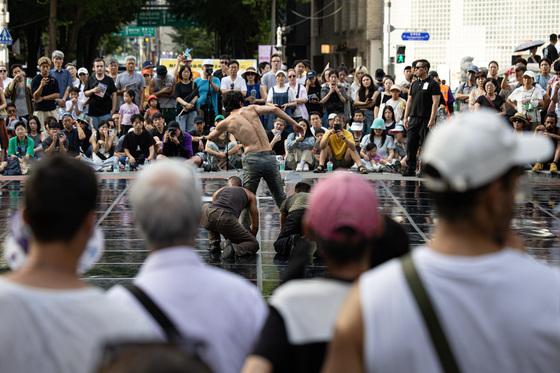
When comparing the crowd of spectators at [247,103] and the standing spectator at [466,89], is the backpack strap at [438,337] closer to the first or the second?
the crowd of spectators at [247,103]

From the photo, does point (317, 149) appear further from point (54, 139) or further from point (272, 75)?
point (54, 139)

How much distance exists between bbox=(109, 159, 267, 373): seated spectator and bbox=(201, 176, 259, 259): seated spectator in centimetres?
865

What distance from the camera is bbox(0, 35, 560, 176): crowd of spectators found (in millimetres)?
21344

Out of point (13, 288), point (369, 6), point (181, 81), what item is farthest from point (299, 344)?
point (369, 6)

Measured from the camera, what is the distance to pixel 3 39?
30062 mm

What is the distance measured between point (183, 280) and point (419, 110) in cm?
1717

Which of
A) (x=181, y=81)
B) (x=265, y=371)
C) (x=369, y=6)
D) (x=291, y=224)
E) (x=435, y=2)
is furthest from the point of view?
(x=369, y=6)

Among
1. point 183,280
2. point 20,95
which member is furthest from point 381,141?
point 183,280

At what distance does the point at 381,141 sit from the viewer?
74.0 ft

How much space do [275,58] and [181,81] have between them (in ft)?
7.16

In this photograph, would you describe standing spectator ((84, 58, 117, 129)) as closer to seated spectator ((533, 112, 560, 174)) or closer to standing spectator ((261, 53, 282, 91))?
standing spectator ((261, 53, 282, 91))

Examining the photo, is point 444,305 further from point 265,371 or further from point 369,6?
point 369,6

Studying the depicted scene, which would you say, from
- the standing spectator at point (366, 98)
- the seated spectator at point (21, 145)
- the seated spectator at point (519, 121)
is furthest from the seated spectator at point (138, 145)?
the seated spectator at point (519, 121)

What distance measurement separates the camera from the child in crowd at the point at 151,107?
899 inches
